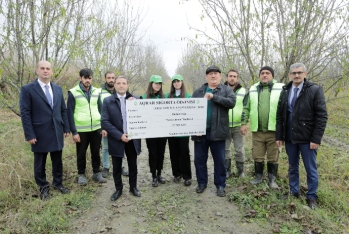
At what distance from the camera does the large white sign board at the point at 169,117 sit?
383cm

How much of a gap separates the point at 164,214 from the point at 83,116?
90.0 inches

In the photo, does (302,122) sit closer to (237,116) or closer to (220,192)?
(237,116)

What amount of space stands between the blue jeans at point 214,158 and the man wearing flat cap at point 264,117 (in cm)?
68

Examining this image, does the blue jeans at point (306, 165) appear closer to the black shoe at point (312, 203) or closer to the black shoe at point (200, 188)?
the black shoe at point (312, 203)

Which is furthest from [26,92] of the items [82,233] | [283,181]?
[283,181]

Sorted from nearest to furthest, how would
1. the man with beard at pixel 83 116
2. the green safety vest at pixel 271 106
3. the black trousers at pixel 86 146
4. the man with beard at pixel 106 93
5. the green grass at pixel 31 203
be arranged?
the green grass at pixel 31 203, the green safety vest at pixel 271 106, the man with beard at pixel 83 116, the black trousers at pixel 86 146, the man with beard at pixel 106 93

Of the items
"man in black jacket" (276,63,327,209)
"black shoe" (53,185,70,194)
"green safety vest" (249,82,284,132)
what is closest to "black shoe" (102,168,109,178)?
"black shoe" (53,185,70,194)

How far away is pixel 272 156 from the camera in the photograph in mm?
4238

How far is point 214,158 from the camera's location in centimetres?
405

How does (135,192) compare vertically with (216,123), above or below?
below

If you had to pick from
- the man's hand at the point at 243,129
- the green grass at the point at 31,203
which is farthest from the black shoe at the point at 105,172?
the man's hand at the point at 243,129

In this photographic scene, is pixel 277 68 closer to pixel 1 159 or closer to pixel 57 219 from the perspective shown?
pixel 57 219

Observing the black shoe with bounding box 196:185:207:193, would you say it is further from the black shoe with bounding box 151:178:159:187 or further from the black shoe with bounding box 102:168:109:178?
the black shoe with bounding box 102:168:109:178

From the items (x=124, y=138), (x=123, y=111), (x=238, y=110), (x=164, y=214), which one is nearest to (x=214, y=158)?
(x=238, y=110)
